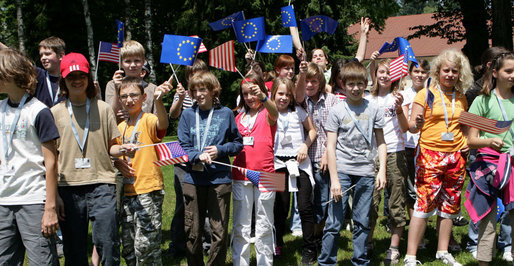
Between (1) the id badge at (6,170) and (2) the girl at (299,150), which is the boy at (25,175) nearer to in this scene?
(1) the id badge at (6,170)

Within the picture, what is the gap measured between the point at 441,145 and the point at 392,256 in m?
1.39

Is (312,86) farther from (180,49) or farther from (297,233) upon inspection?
(297,233)

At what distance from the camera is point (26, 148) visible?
370 cm

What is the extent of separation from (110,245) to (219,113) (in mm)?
1612

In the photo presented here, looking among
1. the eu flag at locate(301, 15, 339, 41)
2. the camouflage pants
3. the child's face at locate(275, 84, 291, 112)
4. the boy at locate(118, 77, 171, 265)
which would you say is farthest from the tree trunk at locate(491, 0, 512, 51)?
the camouflage pants

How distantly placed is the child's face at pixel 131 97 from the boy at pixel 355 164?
1933mm

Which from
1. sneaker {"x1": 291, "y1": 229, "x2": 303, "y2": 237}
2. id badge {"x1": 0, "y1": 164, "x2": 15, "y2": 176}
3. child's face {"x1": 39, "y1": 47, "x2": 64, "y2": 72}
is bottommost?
sneaker {"x1": 291, "y1": 229, "x2": 303, "y2": 237}

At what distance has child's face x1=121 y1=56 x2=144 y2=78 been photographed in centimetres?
507

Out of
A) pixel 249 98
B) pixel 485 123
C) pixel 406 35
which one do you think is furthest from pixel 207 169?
pixel 406 35

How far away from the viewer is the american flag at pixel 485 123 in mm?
4258

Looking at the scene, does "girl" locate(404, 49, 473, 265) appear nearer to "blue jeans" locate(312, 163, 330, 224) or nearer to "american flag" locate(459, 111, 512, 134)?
"american flag" locate(459, 111, 512, 134)

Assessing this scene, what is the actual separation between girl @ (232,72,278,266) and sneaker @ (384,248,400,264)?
4.62 ft

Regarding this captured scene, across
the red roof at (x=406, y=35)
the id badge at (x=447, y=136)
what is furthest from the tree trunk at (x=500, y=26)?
the red roof at (x=406, y=35)

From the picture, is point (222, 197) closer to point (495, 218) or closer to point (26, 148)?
point (26, 148)
